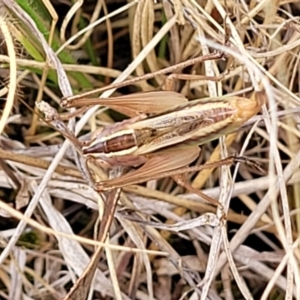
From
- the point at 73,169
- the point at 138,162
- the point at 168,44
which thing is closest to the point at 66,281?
the point at 73,169

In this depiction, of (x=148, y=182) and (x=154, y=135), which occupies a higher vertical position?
(x=154, y=135)

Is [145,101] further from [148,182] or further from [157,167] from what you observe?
[148,182]

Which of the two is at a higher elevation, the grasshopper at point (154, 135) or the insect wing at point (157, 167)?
the grasshopper at point (154, 135)

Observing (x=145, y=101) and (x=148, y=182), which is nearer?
(x=145, y=101)

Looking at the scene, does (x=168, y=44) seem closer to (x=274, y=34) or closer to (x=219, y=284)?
(x=274, y=34)

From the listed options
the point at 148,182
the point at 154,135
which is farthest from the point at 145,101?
the point at 148,182
